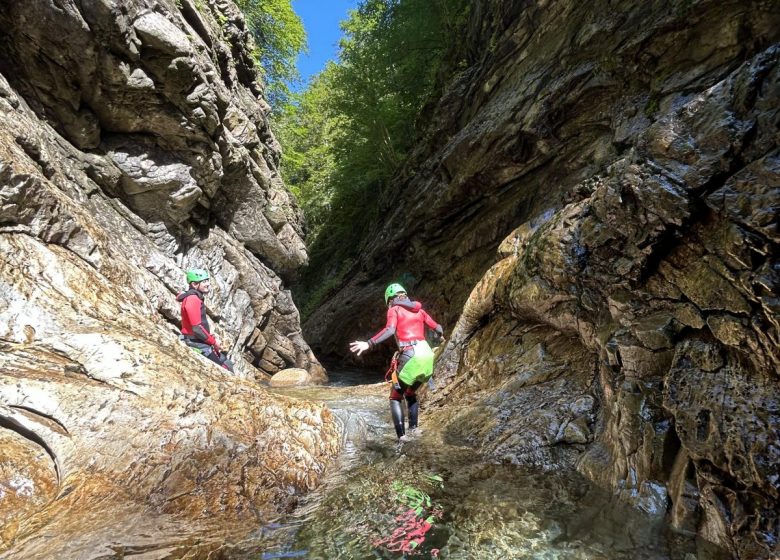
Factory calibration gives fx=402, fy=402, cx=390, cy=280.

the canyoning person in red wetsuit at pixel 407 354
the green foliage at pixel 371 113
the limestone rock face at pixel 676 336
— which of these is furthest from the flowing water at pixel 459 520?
the green foliage at pixel 371 113

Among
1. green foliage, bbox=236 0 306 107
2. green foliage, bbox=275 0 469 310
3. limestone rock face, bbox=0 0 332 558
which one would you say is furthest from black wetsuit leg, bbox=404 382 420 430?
green foliage, bbox=236 0 306 107

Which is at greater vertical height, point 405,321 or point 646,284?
point 405,321

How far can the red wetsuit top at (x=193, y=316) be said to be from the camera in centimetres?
791

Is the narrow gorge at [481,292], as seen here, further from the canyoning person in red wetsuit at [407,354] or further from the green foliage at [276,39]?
the green foliage at [276,39]

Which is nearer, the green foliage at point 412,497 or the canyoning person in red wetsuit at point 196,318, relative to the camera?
the green foliage at point 412,497

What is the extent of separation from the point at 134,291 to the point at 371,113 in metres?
15.3

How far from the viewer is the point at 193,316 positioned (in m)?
7.92

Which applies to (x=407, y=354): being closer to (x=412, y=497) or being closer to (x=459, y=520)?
(x=412, y=497)

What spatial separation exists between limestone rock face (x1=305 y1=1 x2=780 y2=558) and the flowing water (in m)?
0.34

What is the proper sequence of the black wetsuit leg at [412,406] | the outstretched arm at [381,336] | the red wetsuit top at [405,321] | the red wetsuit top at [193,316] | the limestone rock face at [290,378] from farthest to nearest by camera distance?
the limestone rock face at [290,378], the red wetsuit top at [193,316], the black wetsuit leg at [412,406], the red wetsuit top at [405,321], the outstretched arm at [381,336]

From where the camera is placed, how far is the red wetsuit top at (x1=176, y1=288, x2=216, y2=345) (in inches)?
311

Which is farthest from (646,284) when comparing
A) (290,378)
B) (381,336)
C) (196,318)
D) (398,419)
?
(290,378)

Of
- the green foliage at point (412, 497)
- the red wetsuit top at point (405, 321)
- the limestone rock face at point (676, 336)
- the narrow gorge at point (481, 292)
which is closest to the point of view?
the limestone rock face at point (676, 336)

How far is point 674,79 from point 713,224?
6945 mm
